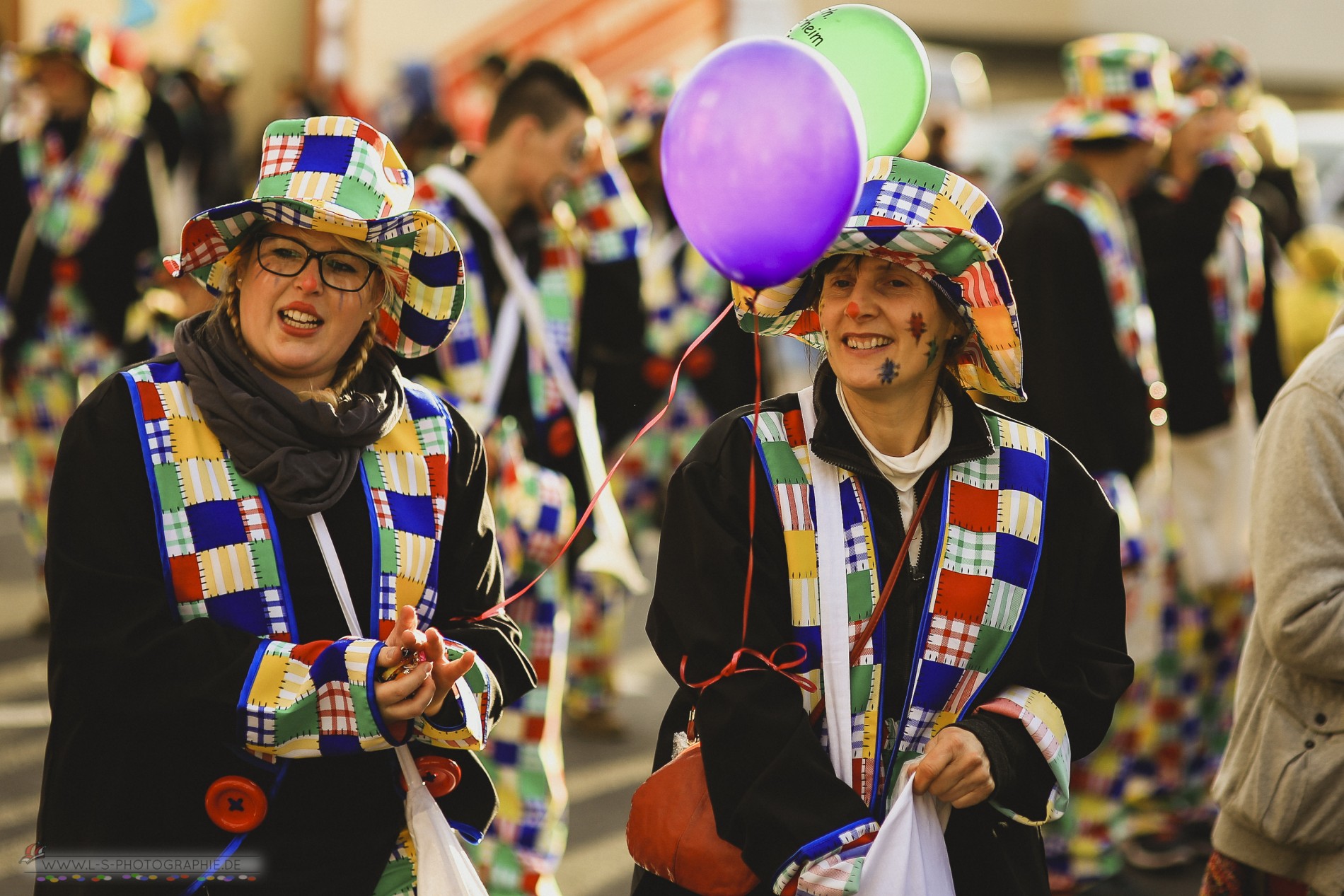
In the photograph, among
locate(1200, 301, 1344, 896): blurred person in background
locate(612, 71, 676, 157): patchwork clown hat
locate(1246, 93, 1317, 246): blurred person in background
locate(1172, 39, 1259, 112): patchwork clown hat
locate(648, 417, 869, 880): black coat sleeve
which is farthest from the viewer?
locate(1246, 93, 1317, 246): blurred person in background

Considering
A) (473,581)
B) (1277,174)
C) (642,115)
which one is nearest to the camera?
(473,581)

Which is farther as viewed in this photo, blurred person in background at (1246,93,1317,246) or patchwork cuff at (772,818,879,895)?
blurred person in background at (1246,93,1317,246)

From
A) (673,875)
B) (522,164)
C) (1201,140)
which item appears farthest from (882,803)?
(1201,140)

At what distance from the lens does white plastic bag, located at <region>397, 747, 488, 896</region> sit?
8.43 ft

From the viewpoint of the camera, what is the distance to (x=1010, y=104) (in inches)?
1008

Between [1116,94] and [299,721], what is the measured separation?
3.80m

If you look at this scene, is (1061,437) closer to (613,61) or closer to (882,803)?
(882,803)

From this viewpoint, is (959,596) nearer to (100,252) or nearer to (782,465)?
(782,465)

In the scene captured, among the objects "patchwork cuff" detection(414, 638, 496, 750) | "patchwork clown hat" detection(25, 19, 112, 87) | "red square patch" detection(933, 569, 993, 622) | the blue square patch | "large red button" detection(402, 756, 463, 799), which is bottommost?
"large red button" detection(402, 756, 463, 799)

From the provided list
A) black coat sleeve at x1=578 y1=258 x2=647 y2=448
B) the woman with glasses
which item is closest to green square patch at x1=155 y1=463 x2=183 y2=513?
the woman with glasses


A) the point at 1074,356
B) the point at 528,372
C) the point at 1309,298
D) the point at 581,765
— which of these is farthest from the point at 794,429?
the point at 1309,298

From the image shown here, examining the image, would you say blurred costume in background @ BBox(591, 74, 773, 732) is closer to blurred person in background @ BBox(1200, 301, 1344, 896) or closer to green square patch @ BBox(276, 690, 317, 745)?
blurred person in background @ BBox(1200, 301, 1344, 896)

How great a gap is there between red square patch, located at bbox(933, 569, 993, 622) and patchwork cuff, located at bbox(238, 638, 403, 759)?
919 mm

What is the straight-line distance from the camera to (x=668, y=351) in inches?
270
